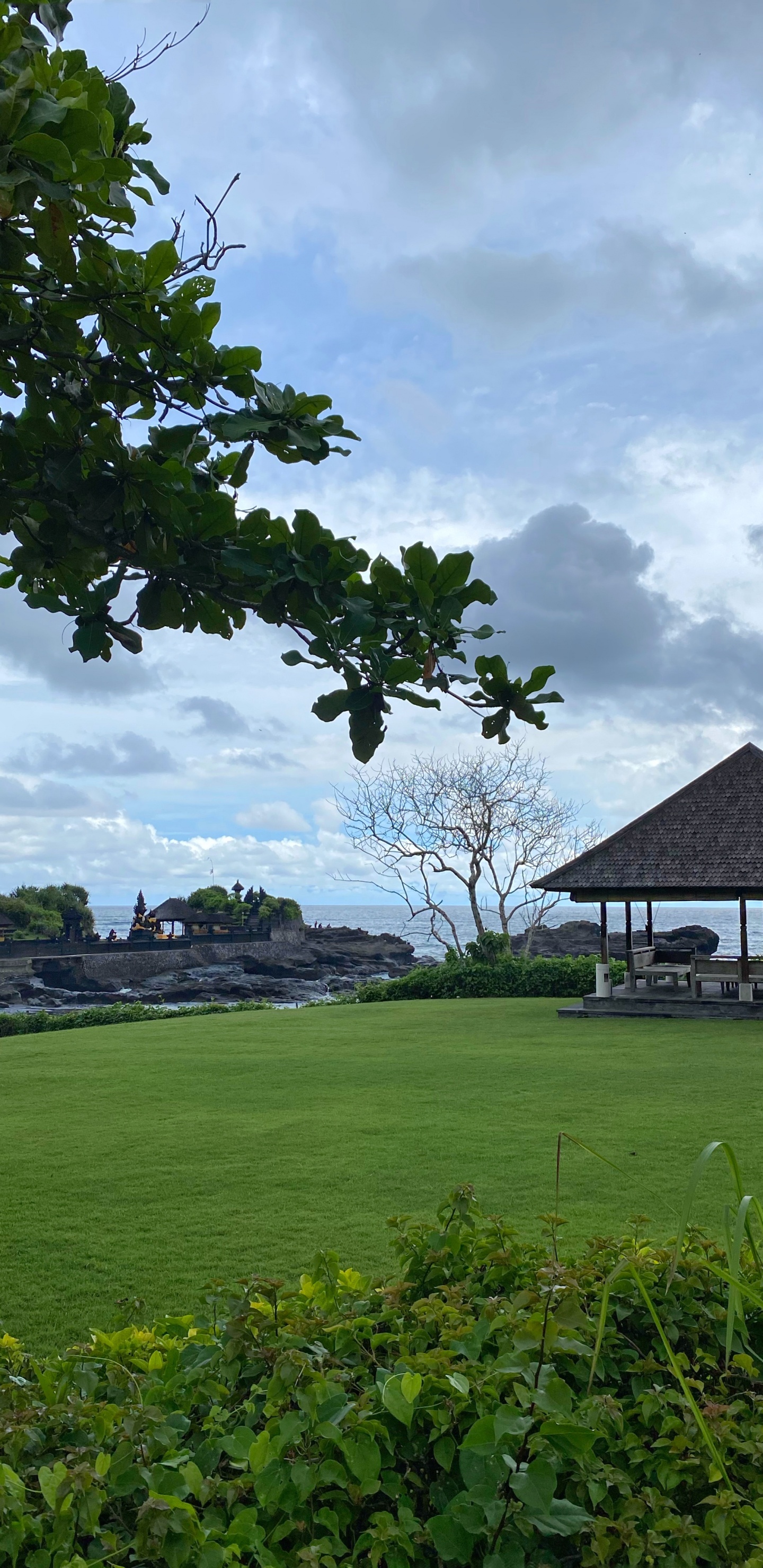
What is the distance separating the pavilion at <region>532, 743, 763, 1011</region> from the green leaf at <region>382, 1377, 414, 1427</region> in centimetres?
1691

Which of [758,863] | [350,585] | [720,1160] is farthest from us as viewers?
[758,863]

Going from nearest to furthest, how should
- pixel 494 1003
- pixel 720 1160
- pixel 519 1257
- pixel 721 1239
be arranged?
pixel 519 1257
pixel 721 1239
pixel 720 1160
pixel 494 1003

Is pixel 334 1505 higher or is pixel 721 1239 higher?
pixel 334 1505

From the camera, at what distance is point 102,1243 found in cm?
586

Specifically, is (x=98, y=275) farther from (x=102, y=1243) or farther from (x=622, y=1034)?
(x=622, y=1034)

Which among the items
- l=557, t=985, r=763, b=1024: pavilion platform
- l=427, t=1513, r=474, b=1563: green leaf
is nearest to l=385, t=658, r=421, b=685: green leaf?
l=427, t=1513, r=474, b=1563: green leaf

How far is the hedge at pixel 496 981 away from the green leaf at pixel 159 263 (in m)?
19.5

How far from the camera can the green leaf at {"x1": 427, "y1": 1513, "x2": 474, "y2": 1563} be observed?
Result: 1.67 meters

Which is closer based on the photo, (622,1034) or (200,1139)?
(200,1139)

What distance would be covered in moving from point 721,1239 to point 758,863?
13676 mm

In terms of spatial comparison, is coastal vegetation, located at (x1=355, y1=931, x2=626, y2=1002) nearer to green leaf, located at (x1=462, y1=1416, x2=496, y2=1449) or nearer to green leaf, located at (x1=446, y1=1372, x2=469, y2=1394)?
green leaf, located at (x1=446, y1=1372, x2=469, y2=1394)

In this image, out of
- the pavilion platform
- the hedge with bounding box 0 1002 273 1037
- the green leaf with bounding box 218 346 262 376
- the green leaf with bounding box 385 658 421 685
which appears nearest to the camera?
the green leaf with bounding box 385 658 421 685

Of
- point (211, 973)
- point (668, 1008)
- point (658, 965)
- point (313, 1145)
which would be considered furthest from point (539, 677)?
point (211, 973)

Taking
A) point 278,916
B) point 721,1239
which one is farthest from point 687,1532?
point 278,916
